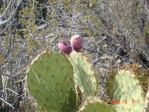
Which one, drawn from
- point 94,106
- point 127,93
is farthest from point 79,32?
point 94,106

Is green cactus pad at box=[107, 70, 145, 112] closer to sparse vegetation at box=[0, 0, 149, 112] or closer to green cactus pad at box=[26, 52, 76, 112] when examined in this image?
green cactus pad at box=[26, 52, 76, 112]

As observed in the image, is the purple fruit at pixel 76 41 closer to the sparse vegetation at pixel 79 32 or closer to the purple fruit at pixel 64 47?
the purple fruit at pixel 64 47

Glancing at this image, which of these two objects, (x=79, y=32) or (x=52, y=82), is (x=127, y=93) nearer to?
(x=52, y=82)

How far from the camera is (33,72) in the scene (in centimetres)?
267

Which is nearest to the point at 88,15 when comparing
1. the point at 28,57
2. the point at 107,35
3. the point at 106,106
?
the point at 107,35

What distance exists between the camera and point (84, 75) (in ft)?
8.84

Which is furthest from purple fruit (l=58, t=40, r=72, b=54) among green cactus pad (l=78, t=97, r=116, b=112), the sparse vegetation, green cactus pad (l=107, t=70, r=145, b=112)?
the sparse vegetation

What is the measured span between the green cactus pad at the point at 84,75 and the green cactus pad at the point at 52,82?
0.16 feet

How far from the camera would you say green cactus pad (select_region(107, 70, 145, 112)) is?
239 centimetres

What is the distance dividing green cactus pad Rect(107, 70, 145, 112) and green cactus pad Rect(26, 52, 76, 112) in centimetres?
34

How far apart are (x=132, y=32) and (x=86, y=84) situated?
2087mm

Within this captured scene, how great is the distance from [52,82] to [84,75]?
0.78ft

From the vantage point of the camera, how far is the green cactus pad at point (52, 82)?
8.75 ft

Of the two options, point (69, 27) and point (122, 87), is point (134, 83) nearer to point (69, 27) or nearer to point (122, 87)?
point (122, 87)
